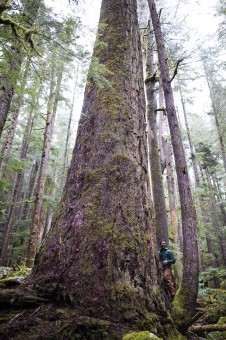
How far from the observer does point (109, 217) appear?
2623mm

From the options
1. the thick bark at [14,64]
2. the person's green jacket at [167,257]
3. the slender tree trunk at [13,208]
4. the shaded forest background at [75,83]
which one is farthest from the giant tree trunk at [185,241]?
the slender tree trunk at [13,208]

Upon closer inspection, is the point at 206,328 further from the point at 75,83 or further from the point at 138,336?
the point at 75,83

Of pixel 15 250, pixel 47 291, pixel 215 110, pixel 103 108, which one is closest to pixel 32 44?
pixel 103 108

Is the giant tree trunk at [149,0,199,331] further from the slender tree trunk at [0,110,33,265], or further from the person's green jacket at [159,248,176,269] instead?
the slender tree trunk at [0,110,33,265]

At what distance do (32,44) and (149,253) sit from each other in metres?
2.68

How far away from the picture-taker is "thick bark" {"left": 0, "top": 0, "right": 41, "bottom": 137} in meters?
3.25

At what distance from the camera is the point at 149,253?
2697 mm

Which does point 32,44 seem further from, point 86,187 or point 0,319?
point 0,319

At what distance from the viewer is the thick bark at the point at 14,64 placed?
325 cm

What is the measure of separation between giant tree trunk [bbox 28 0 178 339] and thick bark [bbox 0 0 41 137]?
44.8 inches

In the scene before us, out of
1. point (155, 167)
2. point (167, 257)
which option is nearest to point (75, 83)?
point (155, 167)

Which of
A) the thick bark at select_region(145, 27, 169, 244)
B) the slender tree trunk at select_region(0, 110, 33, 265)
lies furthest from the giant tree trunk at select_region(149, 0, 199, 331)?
the slender tree trunk at select_region(0, 110, 33, 265)

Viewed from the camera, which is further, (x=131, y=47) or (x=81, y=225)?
(x=131, y=47)

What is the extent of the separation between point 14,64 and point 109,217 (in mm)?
2666
